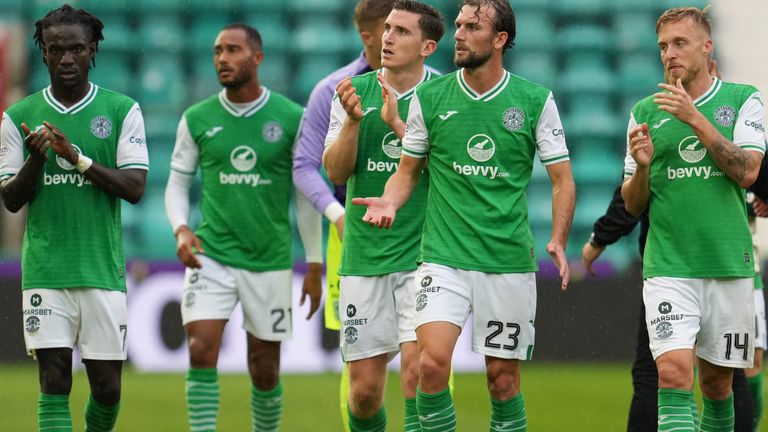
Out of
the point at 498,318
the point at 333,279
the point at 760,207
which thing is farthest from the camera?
the point at 333,279

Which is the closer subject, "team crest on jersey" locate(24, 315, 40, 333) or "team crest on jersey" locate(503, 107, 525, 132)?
"team crest on jersey" locate(503, 107, 525, 132)

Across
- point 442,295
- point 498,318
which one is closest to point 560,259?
point 498,318

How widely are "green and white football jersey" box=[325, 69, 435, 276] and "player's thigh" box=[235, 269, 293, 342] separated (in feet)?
4.24

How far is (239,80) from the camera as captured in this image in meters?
8.60

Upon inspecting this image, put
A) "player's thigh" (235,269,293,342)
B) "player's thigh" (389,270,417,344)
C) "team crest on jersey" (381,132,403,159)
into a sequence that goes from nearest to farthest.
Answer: "player's thigh" (389,270,417,344), "team crest on jersey" (381,132,403,159), "player's thigh" (235,269,293,342)

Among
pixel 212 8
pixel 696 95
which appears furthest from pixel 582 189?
pixel 696 95

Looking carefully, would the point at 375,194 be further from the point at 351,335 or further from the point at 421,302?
the point at 421,302

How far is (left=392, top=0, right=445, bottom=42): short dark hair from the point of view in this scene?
23.6 feet

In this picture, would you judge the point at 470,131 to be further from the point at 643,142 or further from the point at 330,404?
the point at 330,404

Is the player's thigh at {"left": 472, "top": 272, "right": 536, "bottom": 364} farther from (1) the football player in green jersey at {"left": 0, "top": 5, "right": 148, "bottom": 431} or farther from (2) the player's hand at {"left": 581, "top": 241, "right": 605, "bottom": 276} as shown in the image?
(1) the football player in green jersey at {"left": 0, "top": 5, "right": 148, "bottom": 431}

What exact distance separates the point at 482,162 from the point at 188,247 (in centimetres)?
227

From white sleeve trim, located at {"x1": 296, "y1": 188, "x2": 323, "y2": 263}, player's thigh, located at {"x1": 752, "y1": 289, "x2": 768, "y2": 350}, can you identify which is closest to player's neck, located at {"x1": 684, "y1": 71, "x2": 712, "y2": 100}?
player's thigh, located at {"x1": 752, "y1": 289, "x2": 768, "y2": 350}

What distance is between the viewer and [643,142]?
6.52 m

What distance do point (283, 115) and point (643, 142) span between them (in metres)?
2.78
